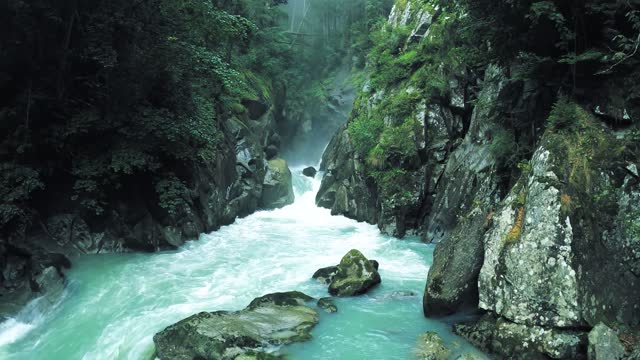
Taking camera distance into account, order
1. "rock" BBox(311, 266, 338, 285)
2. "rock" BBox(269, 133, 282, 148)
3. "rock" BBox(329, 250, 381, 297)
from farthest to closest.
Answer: "rock" BBox(269, 133, 282, 148), "rock" BBox(311, 266, 338, 285), "rock" BBox(329, 250, 381, 297)

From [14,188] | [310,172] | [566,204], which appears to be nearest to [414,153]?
[566,204]

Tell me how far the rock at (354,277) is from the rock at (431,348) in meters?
2.57

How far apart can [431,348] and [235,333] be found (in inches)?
137

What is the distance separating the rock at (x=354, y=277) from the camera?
10.0m

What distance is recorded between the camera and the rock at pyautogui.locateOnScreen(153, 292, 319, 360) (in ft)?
23.1

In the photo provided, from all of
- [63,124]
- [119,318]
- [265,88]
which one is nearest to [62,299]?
[119,318]

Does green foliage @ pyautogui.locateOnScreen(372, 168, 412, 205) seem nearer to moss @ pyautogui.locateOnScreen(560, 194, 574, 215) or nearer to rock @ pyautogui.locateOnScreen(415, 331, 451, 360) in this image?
rock @ pyautogui.locateOnScreen(415, 331, 451, 360)

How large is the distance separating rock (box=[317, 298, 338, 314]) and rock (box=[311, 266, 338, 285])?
126cm

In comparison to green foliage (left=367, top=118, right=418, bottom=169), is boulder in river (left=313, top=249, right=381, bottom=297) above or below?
below

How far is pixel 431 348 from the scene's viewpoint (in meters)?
7.23

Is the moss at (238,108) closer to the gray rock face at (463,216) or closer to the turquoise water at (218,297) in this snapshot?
the turquoise water at (218,297)

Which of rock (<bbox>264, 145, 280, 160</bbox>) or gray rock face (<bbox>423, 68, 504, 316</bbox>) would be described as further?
rock (<bbox>264, 145, 280, 160</bbox>)

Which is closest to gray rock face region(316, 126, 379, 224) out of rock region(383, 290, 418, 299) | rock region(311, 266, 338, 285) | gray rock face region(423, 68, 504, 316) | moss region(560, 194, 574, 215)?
gray rock face region(423, 68, 504, 316)

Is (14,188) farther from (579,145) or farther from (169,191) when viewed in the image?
(579,145)
